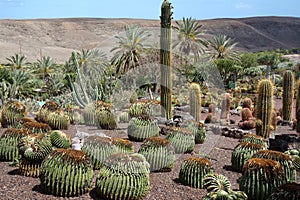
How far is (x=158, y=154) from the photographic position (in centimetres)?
718

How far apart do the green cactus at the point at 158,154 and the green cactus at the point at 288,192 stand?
2.40m

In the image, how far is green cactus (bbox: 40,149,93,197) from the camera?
18.8 feet

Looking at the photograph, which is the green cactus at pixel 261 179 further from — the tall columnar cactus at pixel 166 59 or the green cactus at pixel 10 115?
the green cactus at pixel 10 115

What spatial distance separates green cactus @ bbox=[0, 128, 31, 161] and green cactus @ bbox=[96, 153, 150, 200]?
2.27 metres

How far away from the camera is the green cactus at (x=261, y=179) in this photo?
5.92 m

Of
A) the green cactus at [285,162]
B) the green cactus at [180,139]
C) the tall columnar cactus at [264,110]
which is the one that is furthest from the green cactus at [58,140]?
the tall columnar cactus at [264,110]

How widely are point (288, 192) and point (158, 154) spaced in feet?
8.71

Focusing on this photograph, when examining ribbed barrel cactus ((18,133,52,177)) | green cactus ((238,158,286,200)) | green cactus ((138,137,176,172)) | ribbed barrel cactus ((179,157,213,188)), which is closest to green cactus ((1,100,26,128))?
ribbed barrel cactus ((18,133,52,177))

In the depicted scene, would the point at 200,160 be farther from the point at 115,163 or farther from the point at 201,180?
the point at 115,163

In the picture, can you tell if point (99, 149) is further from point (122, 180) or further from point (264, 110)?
point (264, 110)

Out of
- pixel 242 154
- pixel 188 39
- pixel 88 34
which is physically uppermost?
pixel 88 34

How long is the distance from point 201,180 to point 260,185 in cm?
104

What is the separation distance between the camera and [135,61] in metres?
27.3

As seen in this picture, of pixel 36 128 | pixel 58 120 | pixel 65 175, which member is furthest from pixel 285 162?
pixel 58 120
